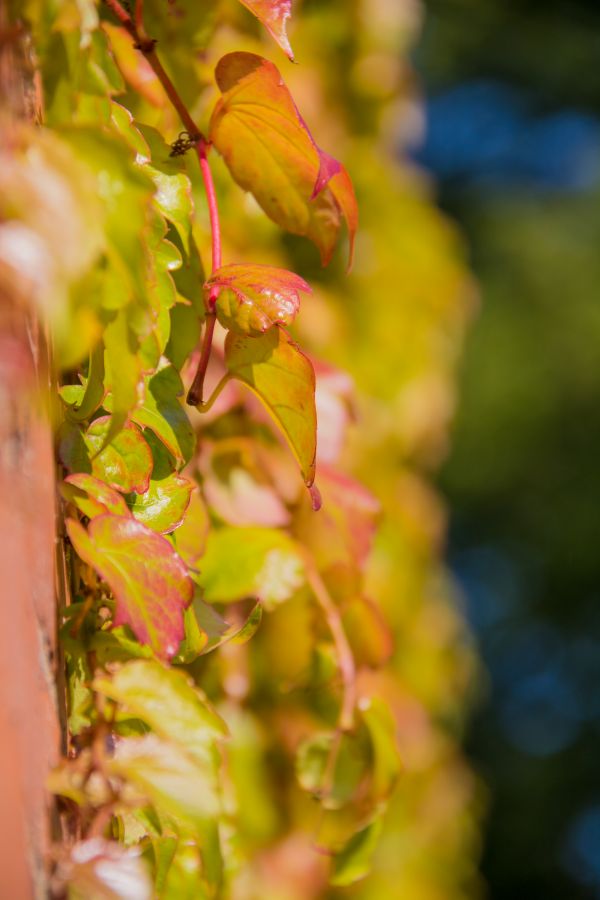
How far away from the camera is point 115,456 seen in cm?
53

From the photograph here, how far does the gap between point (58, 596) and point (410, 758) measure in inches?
45.5

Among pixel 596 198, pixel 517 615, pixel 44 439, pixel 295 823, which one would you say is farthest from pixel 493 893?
pixel 44 439

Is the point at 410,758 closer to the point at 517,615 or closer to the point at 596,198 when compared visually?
the point at 517,615

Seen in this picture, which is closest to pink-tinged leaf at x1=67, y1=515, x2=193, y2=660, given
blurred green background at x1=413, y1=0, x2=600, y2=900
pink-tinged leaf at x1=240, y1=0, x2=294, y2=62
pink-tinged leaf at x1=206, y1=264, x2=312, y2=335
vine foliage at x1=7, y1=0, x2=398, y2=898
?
vine foliage at x1=7, y1=0, x2=398, y2=898

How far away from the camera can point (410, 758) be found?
1.55m

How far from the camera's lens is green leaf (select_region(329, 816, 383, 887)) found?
0.72 metres

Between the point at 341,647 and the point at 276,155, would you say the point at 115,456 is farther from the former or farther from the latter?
the point at 341,647

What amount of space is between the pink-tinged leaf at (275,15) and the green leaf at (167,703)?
0.32 metres

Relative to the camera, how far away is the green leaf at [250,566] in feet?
2.51

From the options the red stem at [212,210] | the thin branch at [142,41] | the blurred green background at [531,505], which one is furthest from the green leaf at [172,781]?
the blurred green background at [531,505]

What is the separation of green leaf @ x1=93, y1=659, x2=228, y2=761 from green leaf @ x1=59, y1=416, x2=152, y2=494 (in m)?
0.09

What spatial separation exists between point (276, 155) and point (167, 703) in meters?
0.32

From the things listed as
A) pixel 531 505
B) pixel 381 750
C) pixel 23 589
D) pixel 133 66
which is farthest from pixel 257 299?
pixel 531 505

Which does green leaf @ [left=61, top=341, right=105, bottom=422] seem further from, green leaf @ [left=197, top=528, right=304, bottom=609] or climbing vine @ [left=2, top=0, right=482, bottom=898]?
green leaf @ [left=197, top=528, right=304, bottom=609]
